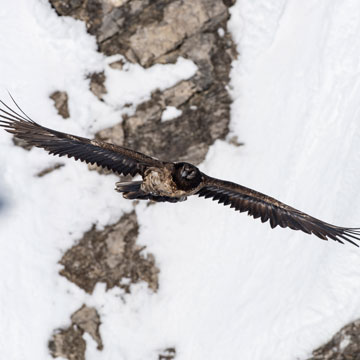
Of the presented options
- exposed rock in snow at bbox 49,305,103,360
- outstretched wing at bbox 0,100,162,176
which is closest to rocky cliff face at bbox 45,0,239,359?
exposed rock in snow at bbox 49,305,103,360

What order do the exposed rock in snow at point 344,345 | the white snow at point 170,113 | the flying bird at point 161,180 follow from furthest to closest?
the white snow at point 170,113
the exposed rock in snow at point 344,345
the flying bird at point 161,180

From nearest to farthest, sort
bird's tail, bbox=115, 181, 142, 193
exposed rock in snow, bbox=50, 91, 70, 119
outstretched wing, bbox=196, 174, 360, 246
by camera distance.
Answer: outstretched wing, bbox=196, 174, 360, 246, bird's tail, bbox=115, 181, 142, 193, exposed rock in snow, bbox=50, 91, 70, 119

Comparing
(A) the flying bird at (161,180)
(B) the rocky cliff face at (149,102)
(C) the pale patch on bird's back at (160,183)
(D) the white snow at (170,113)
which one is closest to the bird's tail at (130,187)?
(A) the flying bird at (161,180)

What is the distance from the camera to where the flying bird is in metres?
10.3

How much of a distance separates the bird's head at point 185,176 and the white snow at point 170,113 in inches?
255

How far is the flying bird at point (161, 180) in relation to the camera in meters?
10.3

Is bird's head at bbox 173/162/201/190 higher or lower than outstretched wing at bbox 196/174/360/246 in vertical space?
lower

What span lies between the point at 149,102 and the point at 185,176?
6579mm

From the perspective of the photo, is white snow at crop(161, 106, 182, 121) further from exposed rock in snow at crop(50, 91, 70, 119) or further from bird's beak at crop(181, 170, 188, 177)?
bird's beak at crop(181, 170, 188, 177)

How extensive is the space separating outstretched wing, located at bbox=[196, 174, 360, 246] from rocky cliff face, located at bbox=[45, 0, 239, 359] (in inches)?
219

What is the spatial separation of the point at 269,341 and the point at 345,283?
6.89 feet

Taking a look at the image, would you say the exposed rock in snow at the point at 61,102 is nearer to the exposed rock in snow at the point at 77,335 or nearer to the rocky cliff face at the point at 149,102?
the rocky cliff face at the point at 149,102

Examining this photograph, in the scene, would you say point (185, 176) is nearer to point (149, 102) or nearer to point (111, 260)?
point (149, 102)

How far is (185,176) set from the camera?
33.7 feet
